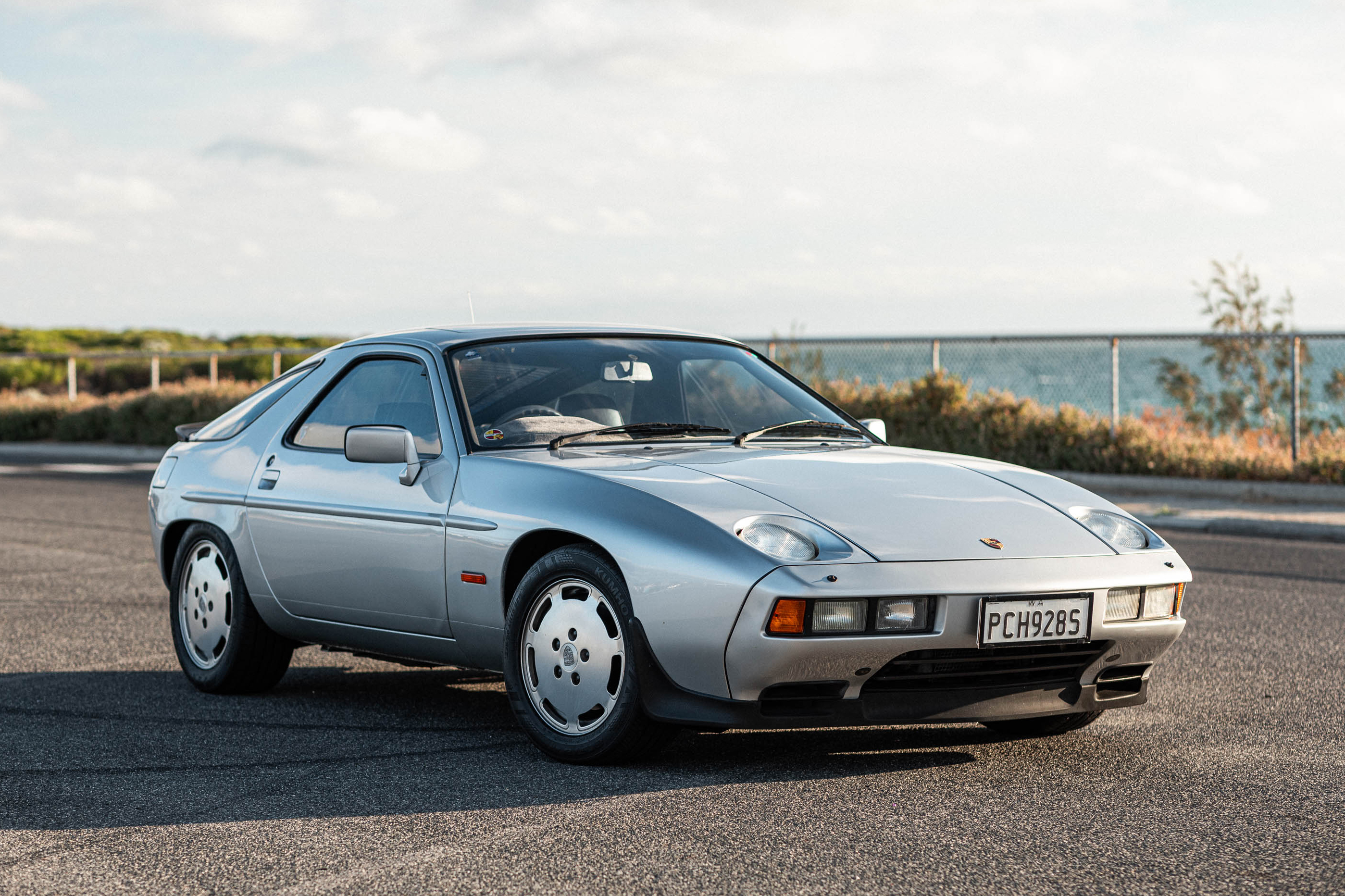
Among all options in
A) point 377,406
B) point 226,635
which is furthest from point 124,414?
point 377,406

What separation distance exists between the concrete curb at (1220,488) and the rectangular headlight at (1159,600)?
10.2 m

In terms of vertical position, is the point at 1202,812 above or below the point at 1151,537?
below

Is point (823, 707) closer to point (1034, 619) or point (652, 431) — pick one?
point (1034, 619)

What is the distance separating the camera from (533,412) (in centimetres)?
595

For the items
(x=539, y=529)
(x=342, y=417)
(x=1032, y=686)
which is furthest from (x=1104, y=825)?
(x=342, y=417)

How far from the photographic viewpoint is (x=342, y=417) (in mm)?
6480

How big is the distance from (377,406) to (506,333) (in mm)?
609

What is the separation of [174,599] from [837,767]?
10.9ft

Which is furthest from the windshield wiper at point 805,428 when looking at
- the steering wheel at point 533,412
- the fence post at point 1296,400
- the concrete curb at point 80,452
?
the concrete curb at point 80,452

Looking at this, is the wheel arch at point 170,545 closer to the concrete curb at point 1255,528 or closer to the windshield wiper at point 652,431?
the windshield wiper at point 652,431

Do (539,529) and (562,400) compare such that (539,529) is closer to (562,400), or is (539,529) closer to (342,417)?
(562,400)

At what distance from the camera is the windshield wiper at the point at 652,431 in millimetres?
5789

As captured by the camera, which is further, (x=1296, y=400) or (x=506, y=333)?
(x=1296, y=400)

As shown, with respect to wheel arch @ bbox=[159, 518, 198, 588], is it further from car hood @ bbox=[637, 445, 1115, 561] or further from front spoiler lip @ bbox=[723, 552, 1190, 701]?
front spoiler lip @ bbox=[723, 552, 1190, 701]
